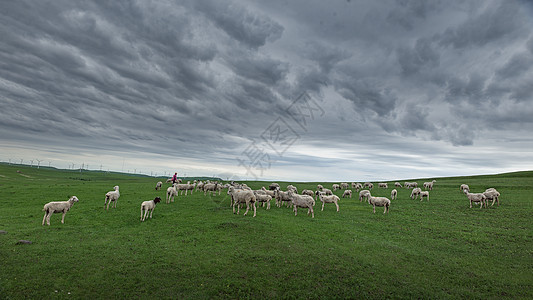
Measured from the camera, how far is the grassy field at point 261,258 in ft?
30.9

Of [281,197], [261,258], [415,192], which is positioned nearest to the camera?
[261,258]

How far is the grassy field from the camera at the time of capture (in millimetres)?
9422

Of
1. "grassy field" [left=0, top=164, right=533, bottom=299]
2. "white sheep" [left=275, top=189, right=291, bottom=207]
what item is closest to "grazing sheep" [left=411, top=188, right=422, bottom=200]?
"grassy field" [left=0, top=164, right=533, bottom=299]

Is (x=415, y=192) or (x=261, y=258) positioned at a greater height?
(x=415, y=192)

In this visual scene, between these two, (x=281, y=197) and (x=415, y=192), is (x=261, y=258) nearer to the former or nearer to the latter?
(x=281, y=197)

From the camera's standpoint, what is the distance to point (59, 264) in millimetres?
10703

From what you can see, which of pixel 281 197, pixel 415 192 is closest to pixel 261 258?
pixel 281 197

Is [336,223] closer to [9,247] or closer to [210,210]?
[210,210]

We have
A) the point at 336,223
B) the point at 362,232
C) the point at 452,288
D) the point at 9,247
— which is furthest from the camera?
the point at 336,223

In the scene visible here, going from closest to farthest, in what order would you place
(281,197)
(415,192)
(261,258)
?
1. (261,258)
2. (281,197)
3. (415,192)

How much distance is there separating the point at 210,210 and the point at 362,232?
14.1m

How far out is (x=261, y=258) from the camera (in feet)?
39.4

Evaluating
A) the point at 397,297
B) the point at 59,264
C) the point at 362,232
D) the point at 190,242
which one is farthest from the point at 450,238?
the point at 59,264

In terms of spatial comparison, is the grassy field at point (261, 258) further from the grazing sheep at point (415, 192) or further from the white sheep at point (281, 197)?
the grazing sheep at point (415, 192)
